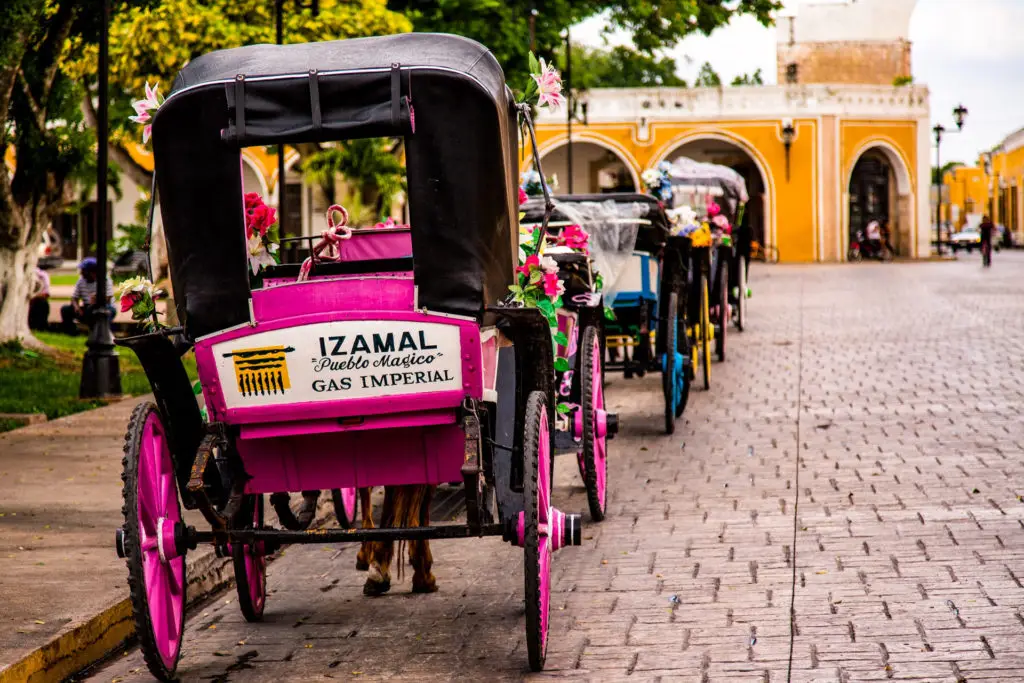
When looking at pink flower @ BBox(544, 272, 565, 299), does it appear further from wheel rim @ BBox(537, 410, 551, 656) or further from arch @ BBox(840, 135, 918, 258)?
arch @ BBox(840, 135, 918, 258)

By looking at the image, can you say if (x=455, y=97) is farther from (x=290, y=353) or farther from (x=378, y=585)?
(x=378, y=585)

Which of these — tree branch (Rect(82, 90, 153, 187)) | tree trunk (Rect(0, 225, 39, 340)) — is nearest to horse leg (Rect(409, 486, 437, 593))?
tree trunk (Rect(0, 225, 39, 340))

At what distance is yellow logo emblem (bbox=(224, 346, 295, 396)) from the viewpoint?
521 centimetres

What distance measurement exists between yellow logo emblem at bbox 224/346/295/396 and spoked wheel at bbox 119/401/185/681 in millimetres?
347

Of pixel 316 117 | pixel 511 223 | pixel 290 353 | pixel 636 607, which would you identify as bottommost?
pixel 636 607

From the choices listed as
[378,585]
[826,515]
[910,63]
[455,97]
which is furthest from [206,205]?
[910,63]

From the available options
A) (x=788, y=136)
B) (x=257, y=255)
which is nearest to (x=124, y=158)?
(x=257, y=255)

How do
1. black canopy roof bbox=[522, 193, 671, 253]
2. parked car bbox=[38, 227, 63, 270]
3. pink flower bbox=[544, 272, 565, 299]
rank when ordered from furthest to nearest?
parked car bbox=[38, 227, 63, 270] < black canopy roof bbox=[522, 193, 671, 253] < pink flower bbox=[544, 272, 565, 299]

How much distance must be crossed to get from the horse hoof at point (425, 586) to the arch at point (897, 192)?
43.6 meters

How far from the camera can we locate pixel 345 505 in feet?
26.2

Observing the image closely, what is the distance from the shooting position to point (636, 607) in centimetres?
611

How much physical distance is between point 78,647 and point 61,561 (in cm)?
129

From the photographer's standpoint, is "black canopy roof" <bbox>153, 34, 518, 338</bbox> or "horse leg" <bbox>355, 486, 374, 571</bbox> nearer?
"black canopy roof" <bbox>153, 34, 518, 338</bbox>

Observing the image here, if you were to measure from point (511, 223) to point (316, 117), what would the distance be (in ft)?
3.15
